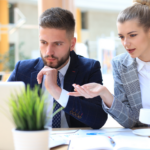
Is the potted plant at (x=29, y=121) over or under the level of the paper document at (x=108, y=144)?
over

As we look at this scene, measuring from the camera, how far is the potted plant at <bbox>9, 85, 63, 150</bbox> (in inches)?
25.5

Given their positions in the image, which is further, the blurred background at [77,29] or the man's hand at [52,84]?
the blurred background at [77,29]

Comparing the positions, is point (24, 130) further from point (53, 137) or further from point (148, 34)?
point (148, 34)

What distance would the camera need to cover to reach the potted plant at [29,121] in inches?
25.5

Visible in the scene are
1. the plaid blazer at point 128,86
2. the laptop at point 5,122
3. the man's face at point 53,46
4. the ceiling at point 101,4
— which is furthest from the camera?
the ceiling at point 101,4

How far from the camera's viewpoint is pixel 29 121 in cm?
66

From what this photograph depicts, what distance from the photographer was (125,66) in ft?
5.52

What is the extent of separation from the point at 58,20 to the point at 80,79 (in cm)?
43

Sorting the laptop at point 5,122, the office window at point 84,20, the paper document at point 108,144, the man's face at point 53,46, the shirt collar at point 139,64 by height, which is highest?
the office window at point 84,20

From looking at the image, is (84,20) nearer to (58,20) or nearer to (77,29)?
(77,29)

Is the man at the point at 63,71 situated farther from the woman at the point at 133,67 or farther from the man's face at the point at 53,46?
the woman at the point at 133,67

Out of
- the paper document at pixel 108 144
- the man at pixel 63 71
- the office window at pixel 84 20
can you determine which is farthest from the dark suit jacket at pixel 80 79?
the office window at pixel 84 20

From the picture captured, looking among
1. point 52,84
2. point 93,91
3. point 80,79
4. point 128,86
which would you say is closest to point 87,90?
point 93,91

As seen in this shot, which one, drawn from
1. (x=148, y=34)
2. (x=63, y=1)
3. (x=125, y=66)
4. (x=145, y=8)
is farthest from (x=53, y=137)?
(x=63, y=1)
